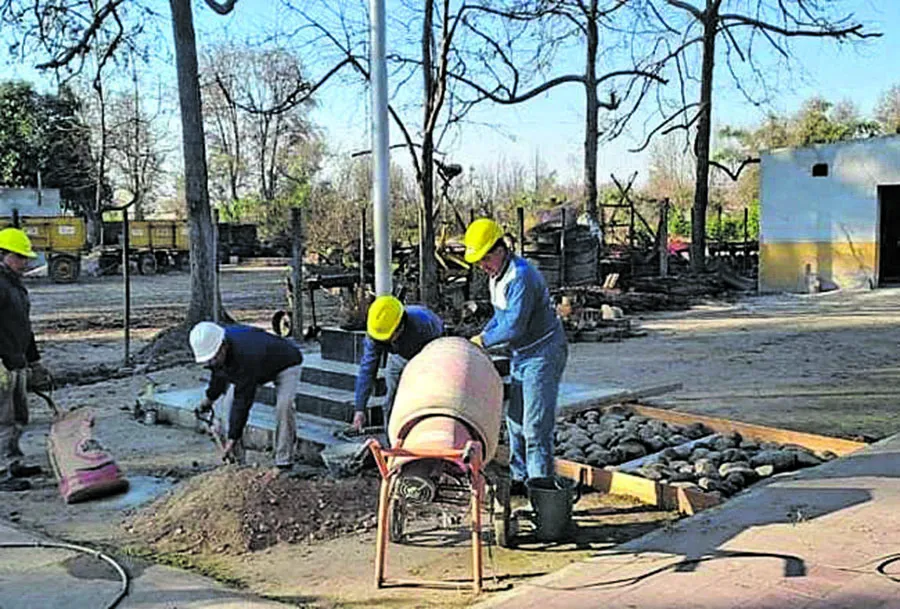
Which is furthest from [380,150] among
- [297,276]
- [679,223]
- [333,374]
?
[679,223]

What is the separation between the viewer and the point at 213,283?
15648mm

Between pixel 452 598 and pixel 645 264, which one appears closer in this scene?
pixel 452 598

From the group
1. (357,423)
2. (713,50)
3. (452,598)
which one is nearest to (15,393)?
(357,423)

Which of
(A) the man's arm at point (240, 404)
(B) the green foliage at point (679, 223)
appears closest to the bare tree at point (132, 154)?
(B) the green foliage at point (679, 223)

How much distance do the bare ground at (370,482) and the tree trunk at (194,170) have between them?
1689 mm

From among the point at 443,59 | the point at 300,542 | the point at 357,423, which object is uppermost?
the point at 443,59

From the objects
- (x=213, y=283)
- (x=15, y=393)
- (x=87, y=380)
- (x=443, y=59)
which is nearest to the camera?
(x=15, y=393)

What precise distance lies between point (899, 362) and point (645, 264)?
13243 millimetres

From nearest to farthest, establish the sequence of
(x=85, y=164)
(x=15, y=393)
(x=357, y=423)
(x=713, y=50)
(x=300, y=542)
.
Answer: (x=300, y=542) < (x=357, y=423) < (x=15, y=393) < (x=713, y=50) < (x=85, y=164)

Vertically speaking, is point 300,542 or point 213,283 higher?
point 213,283

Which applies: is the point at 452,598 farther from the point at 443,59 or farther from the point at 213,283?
the point at 443,59

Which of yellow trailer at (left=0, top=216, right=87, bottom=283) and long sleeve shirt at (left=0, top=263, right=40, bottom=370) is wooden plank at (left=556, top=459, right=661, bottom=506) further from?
yellow trailer at (left=0, top=216, right=87, bottom=283)

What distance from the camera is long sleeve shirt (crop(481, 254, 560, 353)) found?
232 inches

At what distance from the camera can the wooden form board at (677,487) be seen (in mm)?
6207
